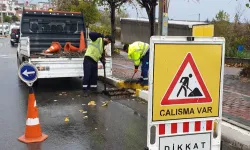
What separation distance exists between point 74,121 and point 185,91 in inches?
150

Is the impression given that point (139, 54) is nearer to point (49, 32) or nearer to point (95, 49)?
point (95, 49)

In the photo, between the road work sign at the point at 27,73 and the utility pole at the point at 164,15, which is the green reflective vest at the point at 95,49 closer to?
the utility pole at the point at 164,15

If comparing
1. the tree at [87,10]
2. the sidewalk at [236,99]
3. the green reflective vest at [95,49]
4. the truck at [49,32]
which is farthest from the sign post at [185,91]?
the tree at [87,10]

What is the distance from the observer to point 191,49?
10.5 ft

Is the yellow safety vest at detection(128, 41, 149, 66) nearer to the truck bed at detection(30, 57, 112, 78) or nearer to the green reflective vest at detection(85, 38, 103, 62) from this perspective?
the green reflective vest at detection(85, 38, 103, 62)

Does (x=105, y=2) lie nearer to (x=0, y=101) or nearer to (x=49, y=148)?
(x=0, y=101)

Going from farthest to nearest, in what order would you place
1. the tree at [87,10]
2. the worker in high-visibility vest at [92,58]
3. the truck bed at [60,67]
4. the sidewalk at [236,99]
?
1. the tree at [87,10]
2. the truck bed at [60,67]
3. the worker in high-visibility vest at [92,58]
4. the sidewalk at [236,99]

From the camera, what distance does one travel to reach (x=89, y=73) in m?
9.17

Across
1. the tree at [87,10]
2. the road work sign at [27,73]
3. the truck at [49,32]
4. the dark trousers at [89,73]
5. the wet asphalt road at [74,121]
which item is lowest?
the wet asphalt road at [74,121]

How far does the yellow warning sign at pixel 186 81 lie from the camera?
312 cm

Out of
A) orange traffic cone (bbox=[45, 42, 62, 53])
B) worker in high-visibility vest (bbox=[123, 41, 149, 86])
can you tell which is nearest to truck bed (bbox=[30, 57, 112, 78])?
orange traffic cone (bbox=[45, 42, 62, 53])

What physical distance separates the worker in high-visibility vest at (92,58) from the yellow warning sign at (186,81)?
234 inches

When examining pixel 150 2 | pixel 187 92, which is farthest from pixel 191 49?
pixel 150 2

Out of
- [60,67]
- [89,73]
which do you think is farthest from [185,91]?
[60,67]
